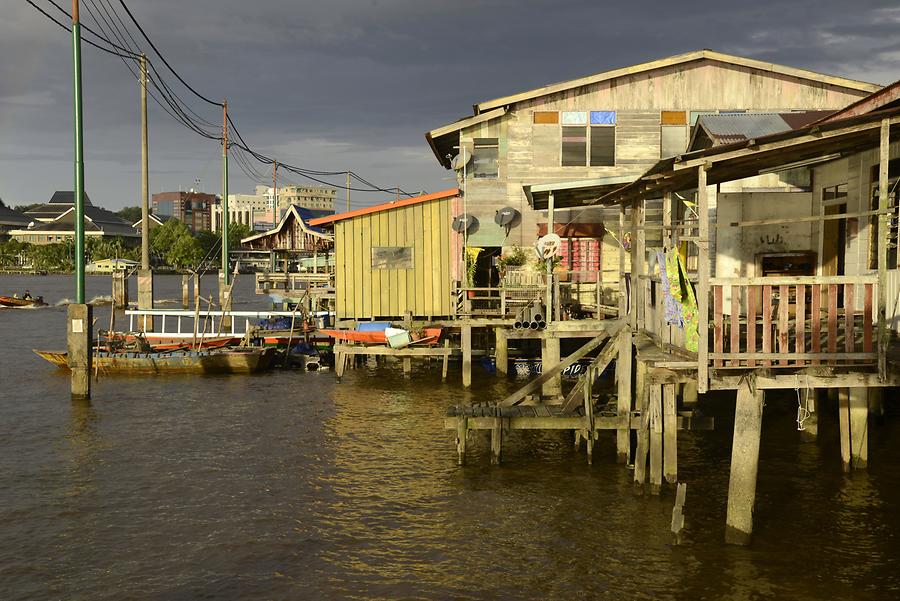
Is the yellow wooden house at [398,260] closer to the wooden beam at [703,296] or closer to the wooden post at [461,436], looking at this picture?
the wooden post at [461,436]

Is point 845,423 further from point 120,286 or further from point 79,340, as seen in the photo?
point 120,286

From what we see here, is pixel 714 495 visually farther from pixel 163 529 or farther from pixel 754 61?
pixel 754 61

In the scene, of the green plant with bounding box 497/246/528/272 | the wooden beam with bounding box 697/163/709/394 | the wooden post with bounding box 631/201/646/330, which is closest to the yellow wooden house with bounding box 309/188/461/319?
the green plant with bounding box 497/246/528/272

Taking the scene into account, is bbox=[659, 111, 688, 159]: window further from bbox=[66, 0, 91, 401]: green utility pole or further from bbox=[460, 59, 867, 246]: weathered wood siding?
bbox=[66, 0, 91, 401]: green utility pole

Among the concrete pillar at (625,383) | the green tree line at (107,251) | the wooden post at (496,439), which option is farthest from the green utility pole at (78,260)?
the green tree line at (107,251)

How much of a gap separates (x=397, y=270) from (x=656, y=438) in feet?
53.6

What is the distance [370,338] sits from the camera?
26.6 m

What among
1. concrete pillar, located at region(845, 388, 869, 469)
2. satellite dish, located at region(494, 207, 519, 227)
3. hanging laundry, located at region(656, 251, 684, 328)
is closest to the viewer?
hanging laundry, located at region(656, 251, 684, 328)

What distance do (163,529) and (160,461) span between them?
14.5ft

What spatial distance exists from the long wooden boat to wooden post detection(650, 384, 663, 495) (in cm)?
1787

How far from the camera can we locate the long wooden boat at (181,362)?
28.2m

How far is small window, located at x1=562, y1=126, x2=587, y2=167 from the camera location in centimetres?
2703

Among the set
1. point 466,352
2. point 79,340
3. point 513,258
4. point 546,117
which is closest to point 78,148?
point 79,340

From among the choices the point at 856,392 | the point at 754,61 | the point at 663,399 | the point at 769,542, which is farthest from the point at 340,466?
the point at 754,61
